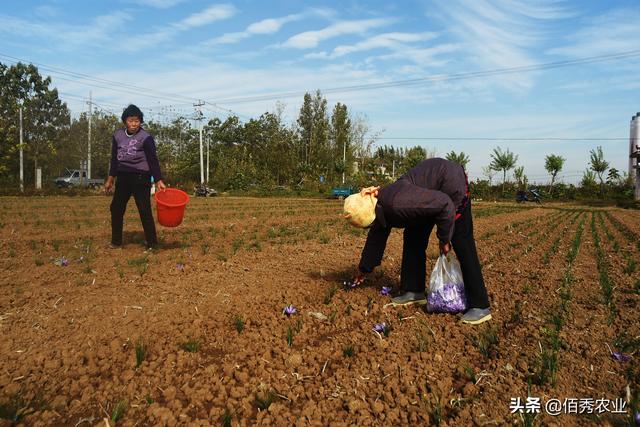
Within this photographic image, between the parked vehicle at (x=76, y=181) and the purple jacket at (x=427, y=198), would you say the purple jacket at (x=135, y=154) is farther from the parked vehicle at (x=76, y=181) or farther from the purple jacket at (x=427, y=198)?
the parked vehicle at (x=76, y=181)

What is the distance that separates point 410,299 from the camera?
3.68 m

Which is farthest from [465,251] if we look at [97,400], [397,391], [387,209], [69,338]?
[69,338]

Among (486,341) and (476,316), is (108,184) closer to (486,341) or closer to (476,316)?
(476,316)

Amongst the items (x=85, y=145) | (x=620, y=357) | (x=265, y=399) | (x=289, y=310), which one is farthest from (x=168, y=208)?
(x=85, y=145)

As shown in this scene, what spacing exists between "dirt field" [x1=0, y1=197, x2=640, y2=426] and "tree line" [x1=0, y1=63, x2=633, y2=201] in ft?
87.5

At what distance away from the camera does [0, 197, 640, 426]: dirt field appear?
81.1 inches

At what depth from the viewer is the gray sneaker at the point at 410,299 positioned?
3657 millimetres

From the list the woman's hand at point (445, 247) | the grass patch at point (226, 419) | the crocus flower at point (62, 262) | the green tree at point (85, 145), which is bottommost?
the grass patch at point (226, 419)

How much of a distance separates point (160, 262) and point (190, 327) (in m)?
2.30

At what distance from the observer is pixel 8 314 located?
3229mm

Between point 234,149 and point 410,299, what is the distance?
4448cm

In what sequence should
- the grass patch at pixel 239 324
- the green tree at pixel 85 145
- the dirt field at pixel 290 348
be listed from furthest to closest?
the green tree at pixel 85 145 → the grass patch at pixel 239 324 → the dirt field at pixel 290 348

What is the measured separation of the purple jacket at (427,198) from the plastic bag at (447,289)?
0.41 meters

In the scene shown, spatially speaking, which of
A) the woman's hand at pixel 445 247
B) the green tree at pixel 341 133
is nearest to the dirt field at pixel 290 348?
the woman's hand at pixel 445 247
